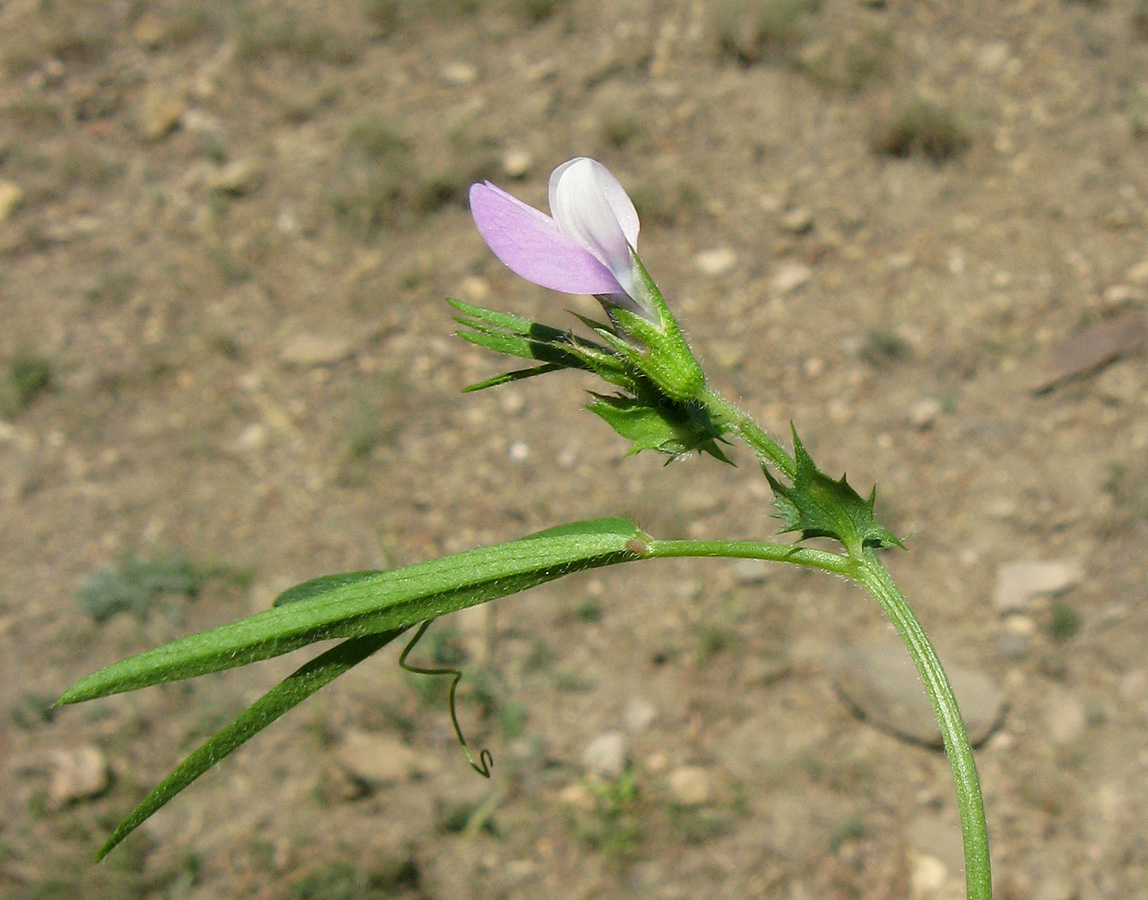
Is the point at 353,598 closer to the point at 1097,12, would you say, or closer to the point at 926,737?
the point at 926,737

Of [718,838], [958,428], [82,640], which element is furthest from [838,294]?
[82,640]

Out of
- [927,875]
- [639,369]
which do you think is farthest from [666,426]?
[927,875]

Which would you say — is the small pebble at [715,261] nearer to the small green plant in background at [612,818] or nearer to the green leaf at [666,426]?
the small green plant in background at [612,818]

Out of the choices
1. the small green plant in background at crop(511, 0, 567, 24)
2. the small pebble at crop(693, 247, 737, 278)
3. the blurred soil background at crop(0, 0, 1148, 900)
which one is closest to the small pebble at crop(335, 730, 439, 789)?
the blurred soil background at crop(0, 0, 1148, 900)

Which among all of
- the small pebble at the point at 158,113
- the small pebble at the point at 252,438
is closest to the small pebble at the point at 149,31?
the small pebble at the point at 158,113

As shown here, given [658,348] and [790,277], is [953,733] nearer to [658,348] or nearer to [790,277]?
[658,348]

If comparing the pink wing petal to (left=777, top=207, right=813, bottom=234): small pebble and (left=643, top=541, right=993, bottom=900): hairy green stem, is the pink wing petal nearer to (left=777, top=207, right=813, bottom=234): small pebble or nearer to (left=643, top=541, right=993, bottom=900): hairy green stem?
(left=643, top=541, right=993, bottom=900): hairy green stem
